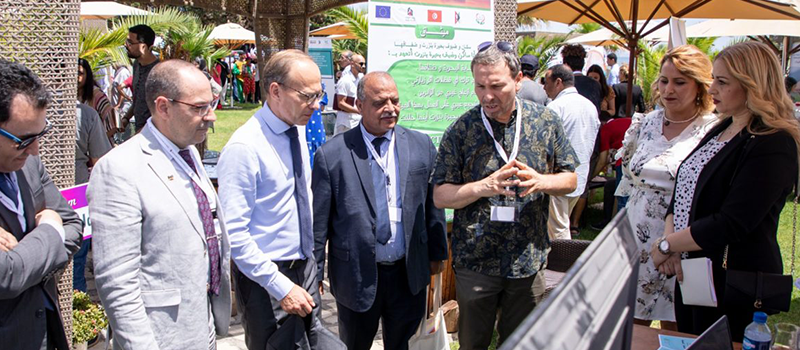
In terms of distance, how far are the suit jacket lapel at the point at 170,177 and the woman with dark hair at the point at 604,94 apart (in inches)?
278

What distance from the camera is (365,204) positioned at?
305 centimetres

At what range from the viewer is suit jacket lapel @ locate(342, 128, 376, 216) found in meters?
3.05

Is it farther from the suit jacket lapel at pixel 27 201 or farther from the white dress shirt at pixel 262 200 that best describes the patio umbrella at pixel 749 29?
the suit jacket lapel at pixel 27 201

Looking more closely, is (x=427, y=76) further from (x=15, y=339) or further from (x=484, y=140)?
(x=15, y=339)

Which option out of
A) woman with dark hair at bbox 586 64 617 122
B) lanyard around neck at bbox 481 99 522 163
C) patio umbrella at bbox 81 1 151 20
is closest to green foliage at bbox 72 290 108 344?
lanyard around neck at bbox 481 99 522 163

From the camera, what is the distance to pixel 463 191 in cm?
283

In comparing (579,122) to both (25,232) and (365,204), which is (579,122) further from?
(25,232)

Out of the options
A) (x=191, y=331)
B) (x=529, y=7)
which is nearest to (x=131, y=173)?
(x=191, y=331)

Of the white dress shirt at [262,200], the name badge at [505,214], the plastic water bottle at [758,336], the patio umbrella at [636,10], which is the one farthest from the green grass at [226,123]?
the plastic water bottle at [758,336]

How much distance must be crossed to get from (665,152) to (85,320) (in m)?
3.49

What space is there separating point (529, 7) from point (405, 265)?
695 cm

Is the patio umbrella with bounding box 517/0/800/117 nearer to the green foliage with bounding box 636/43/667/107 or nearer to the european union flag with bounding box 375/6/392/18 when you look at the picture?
the green foliage with bounding box 636/43/667/107

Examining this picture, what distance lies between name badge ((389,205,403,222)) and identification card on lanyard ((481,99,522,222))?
1.55 ft

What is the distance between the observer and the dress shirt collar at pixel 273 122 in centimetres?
279
